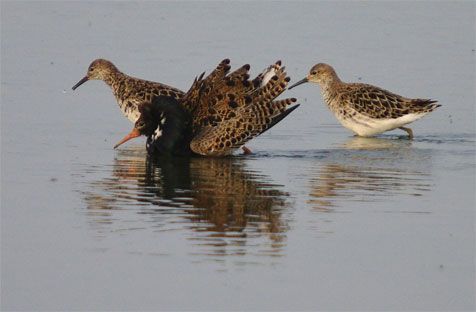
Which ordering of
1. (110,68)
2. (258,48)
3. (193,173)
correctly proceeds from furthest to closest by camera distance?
(258,48) → (110,68) → (193,173)

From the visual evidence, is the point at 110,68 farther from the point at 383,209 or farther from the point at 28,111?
the point at 383,209

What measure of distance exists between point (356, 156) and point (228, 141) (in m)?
1.55

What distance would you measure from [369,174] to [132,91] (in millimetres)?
4471

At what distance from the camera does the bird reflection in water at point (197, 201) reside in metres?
11.5

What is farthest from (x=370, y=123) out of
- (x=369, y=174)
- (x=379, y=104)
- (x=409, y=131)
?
(x=369, y=174)

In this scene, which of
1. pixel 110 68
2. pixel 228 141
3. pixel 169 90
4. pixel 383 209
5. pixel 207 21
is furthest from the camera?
pixel 207 21

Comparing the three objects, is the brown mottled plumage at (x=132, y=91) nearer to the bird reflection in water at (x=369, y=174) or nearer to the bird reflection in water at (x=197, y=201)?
the bird reflection in water at (x=197, y=201)

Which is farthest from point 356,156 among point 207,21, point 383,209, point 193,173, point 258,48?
point 207,21

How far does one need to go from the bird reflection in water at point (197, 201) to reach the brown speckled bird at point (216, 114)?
218 mm

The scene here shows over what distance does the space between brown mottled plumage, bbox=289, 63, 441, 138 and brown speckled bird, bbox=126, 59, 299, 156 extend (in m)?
1.67

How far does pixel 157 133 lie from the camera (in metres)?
16.1

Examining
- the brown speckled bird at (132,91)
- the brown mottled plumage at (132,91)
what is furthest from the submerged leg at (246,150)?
the brown mottled plumage at (132,91)

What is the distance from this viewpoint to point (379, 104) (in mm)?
18203

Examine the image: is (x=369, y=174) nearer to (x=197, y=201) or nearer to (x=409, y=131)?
(x=197, y=201)
